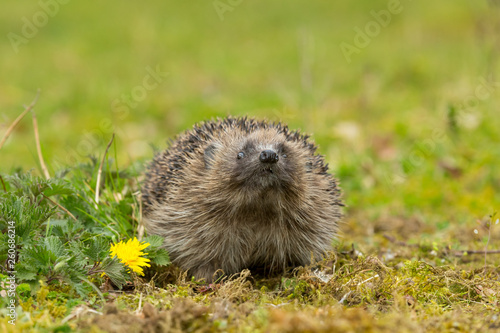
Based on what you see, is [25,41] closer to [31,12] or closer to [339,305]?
[31,12]

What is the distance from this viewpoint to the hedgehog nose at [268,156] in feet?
16.6

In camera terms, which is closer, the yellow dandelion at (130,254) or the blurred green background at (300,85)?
the yellow dandelion at (130,254)

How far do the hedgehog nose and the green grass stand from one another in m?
1.11

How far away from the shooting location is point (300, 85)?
15539 millimetres

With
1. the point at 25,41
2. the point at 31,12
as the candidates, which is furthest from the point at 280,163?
the point at 31,12

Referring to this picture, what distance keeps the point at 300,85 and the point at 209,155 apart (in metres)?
10.2

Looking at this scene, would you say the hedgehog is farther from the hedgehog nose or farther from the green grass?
the green grass

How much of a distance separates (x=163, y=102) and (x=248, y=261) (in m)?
9.49

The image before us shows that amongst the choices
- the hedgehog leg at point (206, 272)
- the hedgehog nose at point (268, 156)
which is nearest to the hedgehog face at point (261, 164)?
the hedgehog nose at point (268, 156)

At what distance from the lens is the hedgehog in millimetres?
5320

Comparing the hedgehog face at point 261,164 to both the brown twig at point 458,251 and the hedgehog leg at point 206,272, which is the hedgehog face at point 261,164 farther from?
the brown twig at point 458,251

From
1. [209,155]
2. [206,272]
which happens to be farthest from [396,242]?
[209,155]

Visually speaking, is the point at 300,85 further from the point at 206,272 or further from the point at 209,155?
the point at 206,272

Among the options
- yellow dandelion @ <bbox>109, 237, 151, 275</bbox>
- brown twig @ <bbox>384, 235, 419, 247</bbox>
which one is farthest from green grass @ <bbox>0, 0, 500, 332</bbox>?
yellow dandelion @ <bbox>109, 237, 151, 275</bbox>
